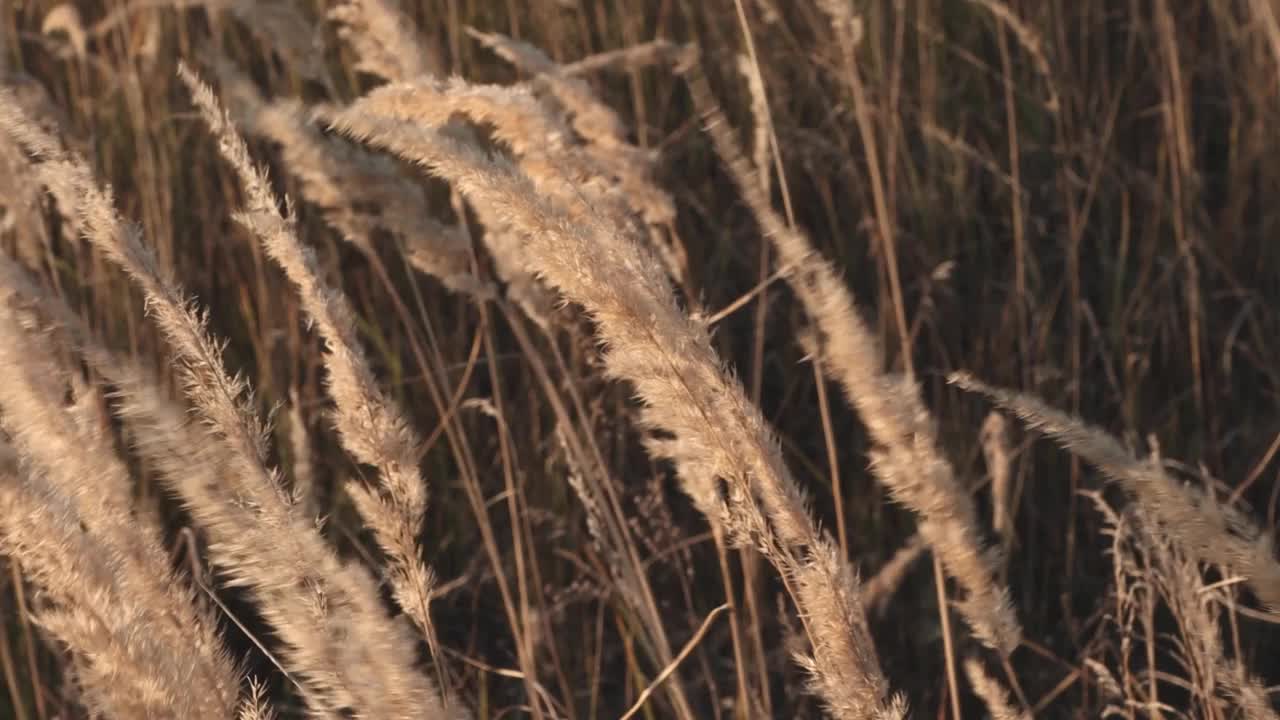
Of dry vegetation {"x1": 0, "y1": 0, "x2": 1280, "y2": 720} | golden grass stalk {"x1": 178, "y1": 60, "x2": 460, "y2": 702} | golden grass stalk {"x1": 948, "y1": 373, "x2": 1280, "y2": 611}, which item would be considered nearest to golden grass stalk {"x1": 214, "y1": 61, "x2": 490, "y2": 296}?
dry vegetation {"x1": 0, "y1": 0, "x2": 1280, "y2": 720}

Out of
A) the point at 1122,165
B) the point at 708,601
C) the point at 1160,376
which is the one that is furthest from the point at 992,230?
the point at 708,601

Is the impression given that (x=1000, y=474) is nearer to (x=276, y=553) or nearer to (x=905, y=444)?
(x=905, y=444)

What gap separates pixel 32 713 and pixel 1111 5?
6.24 ft

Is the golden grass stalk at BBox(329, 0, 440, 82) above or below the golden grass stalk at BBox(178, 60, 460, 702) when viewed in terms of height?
above

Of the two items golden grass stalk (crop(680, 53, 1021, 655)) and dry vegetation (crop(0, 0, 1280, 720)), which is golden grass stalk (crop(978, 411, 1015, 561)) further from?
golden grass stalk (crop(680, 53, 1021, 655))

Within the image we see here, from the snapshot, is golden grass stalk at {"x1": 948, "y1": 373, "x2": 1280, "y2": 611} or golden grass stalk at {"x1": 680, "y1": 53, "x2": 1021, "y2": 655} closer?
golden grass stalk at {"x1": 948, "y1": 373, "x2": 1280, "y2": 611}

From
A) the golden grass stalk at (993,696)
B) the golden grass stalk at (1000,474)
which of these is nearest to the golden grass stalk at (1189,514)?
the golden grass stalk at (993,696)

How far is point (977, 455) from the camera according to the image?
5.91 feet

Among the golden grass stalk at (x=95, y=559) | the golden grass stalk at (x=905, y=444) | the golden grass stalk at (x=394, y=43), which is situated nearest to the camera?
the golden grass stalk at (x=95, y=559)

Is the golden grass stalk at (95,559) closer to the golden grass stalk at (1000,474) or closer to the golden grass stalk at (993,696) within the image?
the golden grass stalk at (993,696)

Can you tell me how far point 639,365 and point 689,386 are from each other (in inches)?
1.1

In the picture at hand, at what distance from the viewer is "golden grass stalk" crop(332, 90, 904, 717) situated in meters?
0.69

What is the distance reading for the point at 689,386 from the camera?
0.70 meters

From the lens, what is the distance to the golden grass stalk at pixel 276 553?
66 cm
